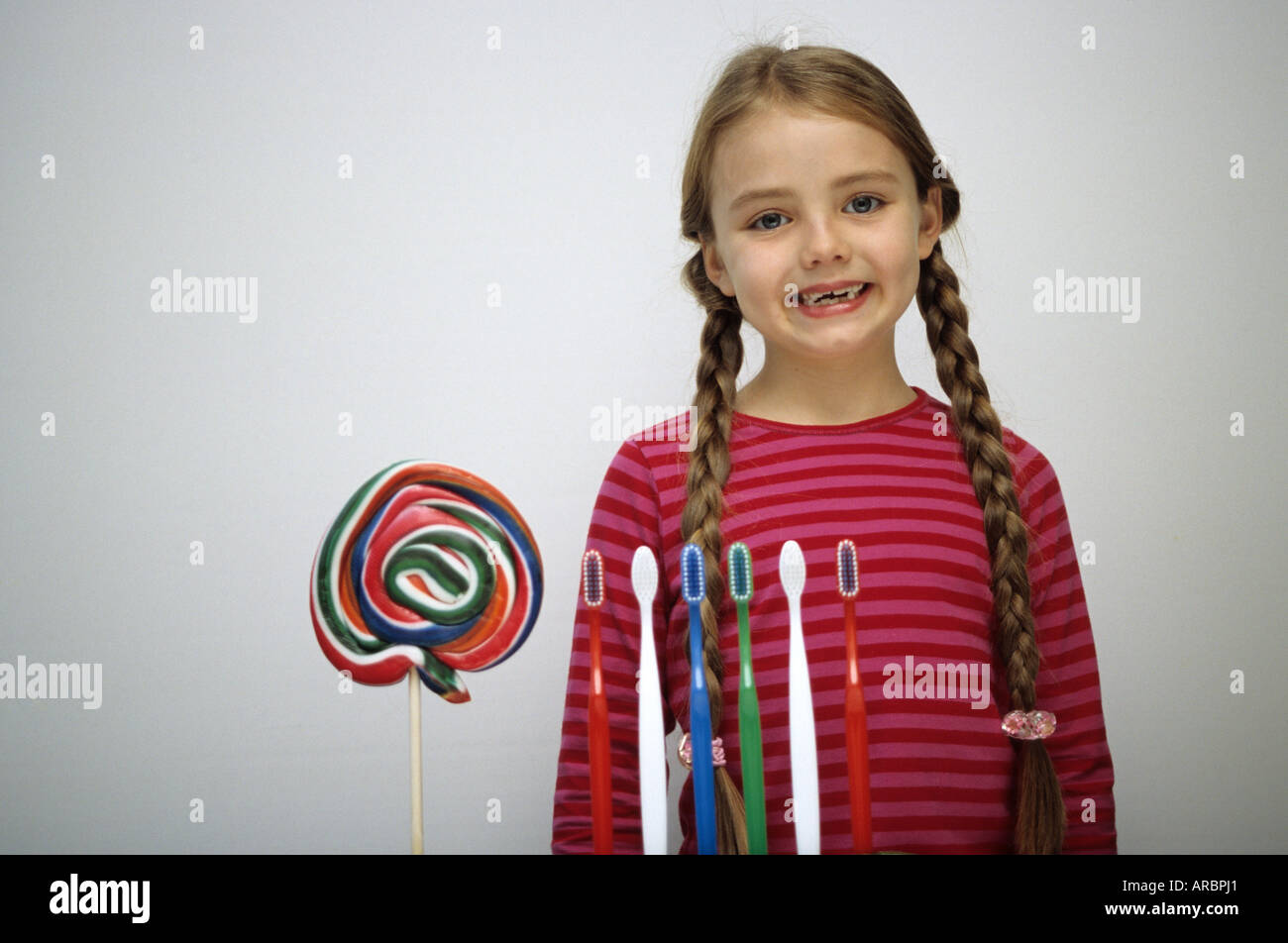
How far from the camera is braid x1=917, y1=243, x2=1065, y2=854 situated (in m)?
1.20

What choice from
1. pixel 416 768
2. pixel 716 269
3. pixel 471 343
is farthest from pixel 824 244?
pixel 471 343

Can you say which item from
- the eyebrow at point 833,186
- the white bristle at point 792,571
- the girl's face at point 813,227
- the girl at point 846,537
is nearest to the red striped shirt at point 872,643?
the girl at point 846,537

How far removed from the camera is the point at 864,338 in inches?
47.8

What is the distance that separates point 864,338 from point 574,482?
60 centimetres

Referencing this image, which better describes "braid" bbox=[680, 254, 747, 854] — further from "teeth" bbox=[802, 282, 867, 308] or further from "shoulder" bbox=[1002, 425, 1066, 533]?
"shoulder" bbox=[1002, 425, 1066, 533]

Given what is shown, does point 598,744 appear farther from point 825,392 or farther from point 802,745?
point 825,392

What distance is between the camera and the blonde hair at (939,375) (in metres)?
1.19

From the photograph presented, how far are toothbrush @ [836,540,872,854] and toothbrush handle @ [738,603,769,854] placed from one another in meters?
0.06

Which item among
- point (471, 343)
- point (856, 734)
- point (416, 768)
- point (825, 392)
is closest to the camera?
point (856, 734)

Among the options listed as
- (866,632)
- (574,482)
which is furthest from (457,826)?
(866,632)

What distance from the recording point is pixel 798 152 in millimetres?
1195

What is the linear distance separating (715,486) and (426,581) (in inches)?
13.2

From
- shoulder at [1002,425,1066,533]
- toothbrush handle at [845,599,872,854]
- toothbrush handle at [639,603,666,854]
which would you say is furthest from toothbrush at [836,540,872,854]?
shoulder at [1002,425,1066,533]
